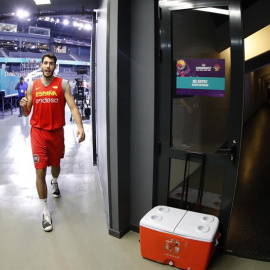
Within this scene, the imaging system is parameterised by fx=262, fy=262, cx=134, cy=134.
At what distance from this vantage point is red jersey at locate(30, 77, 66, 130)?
2.58m

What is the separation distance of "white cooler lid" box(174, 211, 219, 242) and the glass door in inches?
8.5

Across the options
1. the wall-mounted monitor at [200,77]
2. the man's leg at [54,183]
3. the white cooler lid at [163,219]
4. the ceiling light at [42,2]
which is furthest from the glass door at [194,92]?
the ceiling light at [42,2]

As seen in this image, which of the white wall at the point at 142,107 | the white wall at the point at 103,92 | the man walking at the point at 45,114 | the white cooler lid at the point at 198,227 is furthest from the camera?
the man walking at the point at 45,114

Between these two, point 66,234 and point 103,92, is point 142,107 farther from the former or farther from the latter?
point 66,234

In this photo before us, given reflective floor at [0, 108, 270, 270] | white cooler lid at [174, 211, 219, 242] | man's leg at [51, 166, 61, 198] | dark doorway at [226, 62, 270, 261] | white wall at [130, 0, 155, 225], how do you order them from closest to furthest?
1. white cooler lid at [174, 211, 219, 242]
2. reflective floor at [0, 108, 270, 270]
3. white wall at [130, 0, 155, 225]
4. dark doorway at [226, 62, 270, 261]
5. man's leg at [51, 166, 61, 198]

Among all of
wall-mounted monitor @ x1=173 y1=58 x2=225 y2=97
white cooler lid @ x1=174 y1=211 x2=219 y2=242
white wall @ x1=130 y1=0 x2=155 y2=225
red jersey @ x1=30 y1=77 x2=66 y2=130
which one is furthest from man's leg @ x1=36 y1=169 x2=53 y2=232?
wall-mounted monitor @ x1=173 y1=58 x2=225 y2=97

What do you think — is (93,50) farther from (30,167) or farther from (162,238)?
(162,238)

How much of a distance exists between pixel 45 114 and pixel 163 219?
1515mm

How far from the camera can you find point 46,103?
2.58 metres

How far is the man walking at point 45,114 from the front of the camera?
8.33 feet

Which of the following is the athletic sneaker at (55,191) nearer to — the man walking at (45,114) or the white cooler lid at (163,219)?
the man walking at (45,114)

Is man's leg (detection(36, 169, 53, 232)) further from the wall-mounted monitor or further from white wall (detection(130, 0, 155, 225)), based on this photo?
the wall-mounted monitor

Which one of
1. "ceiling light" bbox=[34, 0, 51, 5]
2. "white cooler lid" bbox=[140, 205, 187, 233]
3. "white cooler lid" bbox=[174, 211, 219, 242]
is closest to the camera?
"white cooler lid" bbox=[174, 211, 219, 242]

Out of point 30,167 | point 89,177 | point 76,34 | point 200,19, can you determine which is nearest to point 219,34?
point 200,19
